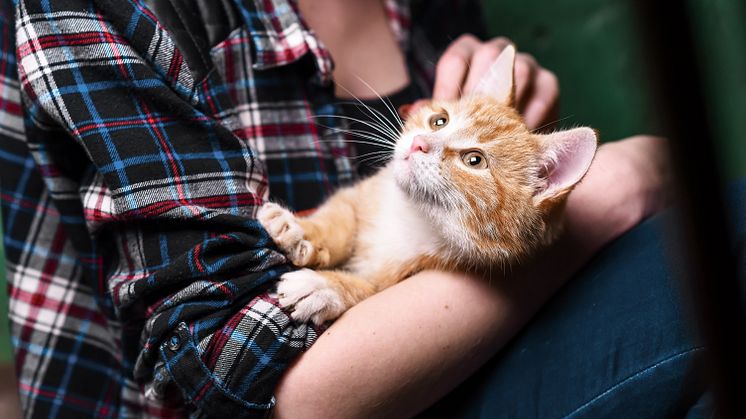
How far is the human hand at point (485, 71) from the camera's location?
1340 mm

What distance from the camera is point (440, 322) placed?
3.30 feet

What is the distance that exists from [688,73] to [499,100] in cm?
97

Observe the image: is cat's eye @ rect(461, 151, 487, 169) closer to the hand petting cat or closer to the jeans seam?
the hand petting cat

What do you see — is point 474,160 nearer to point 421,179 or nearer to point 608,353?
point 421,179

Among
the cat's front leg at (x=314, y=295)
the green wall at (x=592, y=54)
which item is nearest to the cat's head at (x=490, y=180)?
the cat's front leg at (x=314, y=295)

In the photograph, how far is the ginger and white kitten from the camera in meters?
1.03

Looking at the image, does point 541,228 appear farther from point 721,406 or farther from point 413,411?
point 721,406

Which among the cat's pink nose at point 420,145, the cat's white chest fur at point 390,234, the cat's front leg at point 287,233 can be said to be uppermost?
the cat's pink nose at point 420,145

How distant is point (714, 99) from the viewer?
31cm

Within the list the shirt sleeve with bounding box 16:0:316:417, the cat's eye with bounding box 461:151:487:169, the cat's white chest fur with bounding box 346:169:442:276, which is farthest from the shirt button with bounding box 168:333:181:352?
the cat's eye with bounding box 461:151:487:169

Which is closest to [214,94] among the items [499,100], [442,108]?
[442,108]

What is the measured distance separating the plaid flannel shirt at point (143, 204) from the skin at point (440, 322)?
0.06 m

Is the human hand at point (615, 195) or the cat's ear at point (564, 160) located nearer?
the cat's ear at point (564, 160)

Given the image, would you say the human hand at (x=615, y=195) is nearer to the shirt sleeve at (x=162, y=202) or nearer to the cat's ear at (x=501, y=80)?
the cat's ear at (x=501, y=80)
